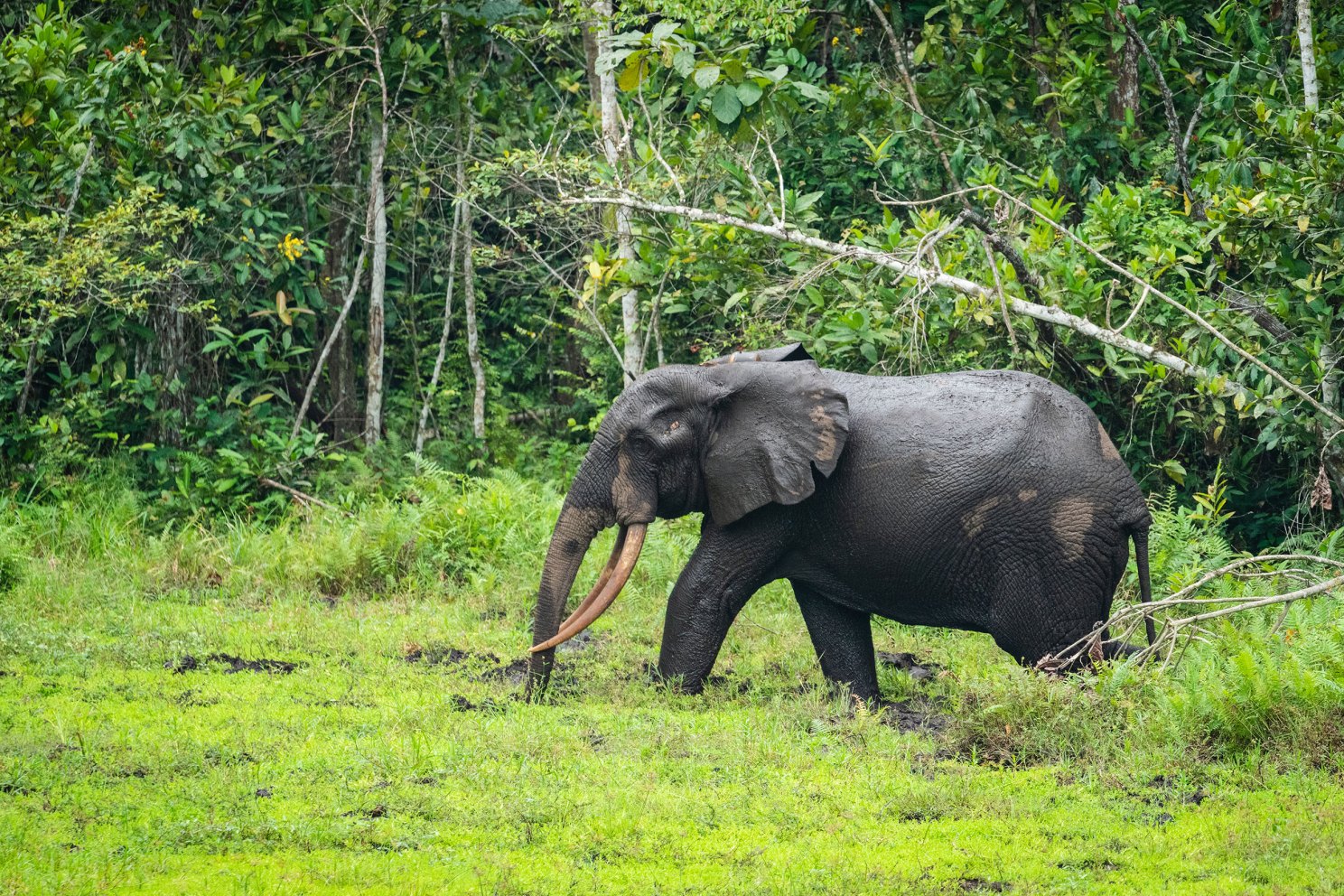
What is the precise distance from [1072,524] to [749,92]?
3.70 m

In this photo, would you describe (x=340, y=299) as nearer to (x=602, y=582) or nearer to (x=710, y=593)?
(x=602, y=582)

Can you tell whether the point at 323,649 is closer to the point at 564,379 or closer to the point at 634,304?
the point at 634,304

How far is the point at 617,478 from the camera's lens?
8422 millimetres

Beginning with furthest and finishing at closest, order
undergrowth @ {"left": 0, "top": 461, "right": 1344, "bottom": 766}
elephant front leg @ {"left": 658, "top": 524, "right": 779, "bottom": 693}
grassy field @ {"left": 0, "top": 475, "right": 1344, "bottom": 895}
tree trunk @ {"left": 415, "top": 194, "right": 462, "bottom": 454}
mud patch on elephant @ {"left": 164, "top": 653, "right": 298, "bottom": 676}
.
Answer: tree trunk @ {"left": 415, "top": 194, "right": 462, "bottom": 454} → mud patch on elephant @ {"left": 164, "top": 653, "right": 298, "bottom": 676} → elephant front leg @ {"left": 658, "top": 524, "right": 779, "bottom": 693} → undergrowth @ {"left": 0, "top": 461, "right": 1344, "bottom": 766} → grassy field @ {"left": 0, "top": 475, "right": 1344, "bottom": 895}

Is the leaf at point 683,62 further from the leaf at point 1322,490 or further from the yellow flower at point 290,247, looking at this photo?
the yellow flower at point 290,247

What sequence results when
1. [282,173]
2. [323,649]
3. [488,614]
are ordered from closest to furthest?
[323,649]
[488,614]
[282,173]

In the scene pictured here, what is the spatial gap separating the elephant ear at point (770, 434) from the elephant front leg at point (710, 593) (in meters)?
0.19

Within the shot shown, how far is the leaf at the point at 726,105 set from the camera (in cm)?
980

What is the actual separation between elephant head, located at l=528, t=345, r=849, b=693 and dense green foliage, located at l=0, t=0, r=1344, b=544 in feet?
4.91

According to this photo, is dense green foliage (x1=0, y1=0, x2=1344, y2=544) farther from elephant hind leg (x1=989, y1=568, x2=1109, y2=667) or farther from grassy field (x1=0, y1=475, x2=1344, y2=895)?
grassy field (x1=0, y1=475, x2=1344, y2=895)

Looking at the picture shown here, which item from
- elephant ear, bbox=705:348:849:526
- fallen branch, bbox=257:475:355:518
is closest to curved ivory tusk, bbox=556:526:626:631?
elephant ear, bbox=705:348:849:526

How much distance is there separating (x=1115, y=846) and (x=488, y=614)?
609 centimetres

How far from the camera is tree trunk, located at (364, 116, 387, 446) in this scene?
15062mm

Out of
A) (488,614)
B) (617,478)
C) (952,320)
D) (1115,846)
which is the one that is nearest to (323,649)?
(488,614)
